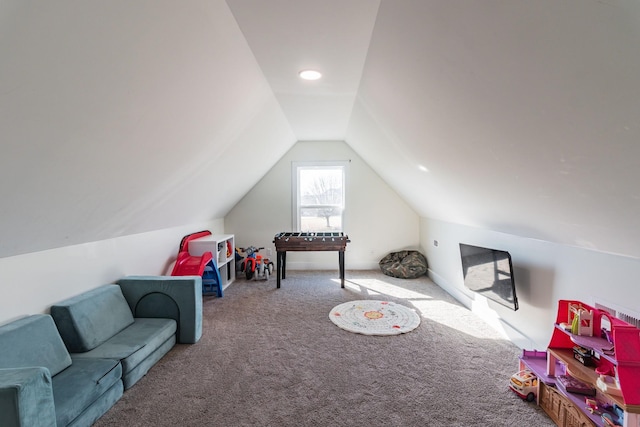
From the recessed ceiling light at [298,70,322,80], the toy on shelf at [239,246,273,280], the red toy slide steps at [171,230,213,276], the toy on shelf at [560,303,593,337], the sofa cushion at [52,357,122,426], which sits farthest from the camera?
the toy on shelf at [239,246,273,280]

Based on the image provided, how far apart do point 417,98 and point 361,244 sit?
400 centimetres

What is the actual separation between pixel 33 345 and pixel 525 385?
125 inches

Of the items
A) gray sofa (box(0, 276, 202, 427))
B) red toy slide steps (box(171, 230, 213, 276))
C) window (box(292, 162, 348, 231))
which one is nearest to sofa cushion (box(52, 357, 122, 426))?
gray sofa (box(0, 276, 202, 427))

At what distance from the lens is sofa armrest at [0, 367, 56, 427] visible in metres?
1.31

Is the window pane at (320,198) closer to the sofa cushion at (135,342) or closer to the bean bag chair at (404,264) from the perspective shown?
the bean bag chair at (404,264)

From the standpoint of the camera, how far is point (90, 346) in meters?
2.21

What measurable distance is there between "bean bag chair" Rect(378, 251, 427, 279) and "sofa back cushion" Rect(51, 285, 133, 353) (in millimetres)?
4011

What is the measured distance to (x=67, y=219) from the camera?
2154 mm

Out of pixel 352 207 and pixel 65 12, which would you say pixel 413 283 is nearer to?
pixel 352 207

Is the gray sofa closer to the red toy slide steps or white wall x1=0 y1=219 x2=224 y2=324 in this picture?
white wall x1=0 y1=219 x2=224 y2=324

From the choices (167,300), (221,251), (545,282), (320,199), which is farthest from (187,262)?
(545,282)

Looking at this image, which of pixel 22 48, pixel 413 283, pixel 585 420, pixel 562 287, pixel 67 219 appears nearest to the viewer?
pixel 22 48

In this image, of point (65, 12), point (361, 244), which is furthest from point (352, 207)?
point (65, 12)

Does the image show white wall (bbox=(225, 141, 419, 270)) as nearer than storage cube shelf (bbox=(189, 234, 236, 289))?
No
